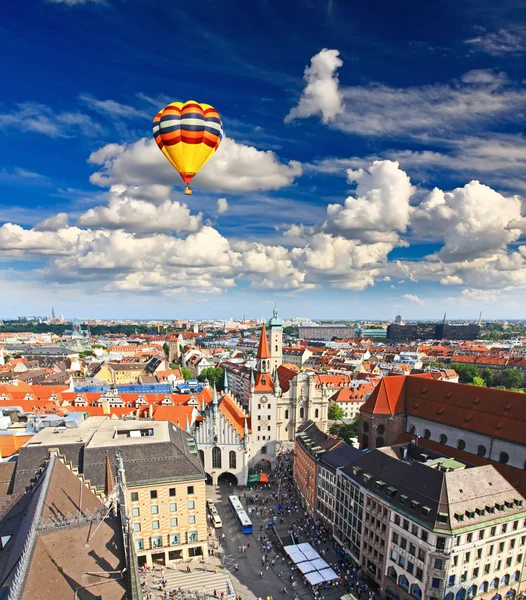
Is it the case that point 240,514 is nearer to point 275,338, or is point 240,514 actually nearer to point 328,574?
point 328,574

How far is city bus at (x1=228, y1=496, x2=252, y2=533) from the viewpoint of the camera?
51.0 m

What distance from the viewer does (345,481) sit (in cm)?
4766

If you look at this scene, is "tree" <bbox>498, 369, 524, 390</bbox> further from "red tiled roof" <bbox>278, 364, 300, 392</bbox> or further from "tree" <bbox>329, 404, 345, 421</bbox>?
"red tiled roof" <bbox>278, 364, 300, 392</bbox>

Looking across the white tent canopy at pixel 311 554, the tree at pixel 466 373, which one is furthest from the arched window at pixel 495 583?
the tree at pixel 466 373

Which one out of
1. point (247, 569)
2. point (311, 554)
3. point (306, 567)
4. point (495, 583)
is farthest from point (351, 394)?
point (495, 583)

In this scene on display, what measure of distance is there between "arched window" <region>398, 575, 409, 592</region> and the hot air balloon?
47.0 m

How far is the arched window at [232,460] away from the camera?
6481 centimetres

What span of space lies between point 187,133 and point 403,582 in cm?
4964

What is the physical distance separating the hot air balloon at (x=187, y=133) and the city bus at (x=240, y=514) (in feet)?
141

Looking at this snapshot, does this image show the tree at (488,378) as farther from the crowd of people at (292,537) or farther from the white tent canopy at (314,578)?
the white tent canopy at (314,578)

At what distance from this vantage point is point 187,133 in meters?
44.5

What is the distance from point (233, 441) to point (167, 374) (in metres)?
73.0

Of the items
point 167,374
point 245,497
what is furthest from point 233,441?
Answer: point 167,374

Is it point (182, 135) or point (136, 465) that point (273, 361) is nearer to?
point (136, 465)
